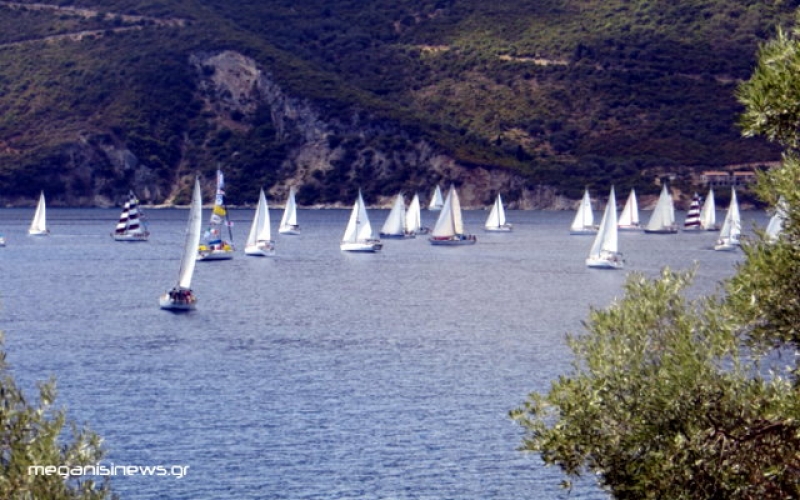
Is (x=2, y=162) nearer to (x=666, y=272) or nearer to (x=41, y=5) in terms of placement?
(x=41, y=5)

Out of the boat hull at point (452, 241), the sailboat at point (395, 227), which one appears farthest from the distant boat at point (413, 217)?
the boat hull at point (452, 241)

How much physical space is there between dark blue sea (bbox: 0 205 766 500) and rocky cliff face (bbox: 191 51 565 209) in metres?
63.6

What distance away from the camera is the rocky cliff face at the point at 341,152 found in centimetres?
17112

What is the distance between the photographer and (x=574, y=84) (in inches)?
7357

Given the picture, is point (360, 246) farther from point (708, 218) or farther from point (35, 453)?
point (35, 453)

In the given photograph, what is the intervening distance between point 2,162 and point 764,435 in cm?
15449

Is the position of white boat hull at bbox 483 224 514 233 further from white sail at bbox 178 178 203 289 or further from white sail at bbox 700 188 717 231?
white sail at bbox 178 178 203 289

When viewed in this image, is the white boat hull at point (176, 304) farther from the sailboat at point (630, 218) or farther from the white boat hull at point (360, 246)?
the sailboat at point (630, 218)

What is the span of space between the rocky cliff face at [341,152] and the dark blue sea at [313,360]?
63629 mm

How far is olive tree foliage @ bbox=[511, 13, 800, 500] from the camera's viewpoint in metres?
15.5

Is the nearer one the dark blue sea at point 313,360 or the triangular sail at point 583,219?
the dark blue sea at point 313,360

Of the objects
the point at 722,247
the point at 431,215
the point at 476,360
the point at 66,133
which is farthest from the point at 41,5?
the point at 476,360

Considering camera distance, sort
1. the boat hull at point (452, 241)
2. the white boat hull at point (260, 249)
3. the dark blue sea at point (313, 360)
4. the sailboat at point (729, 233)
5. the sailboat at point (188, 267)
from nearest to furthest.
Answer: the dark blue sea at point (313, 360) → the sailboat at point (188, 267) → the white boat hull at point (260, 249) → the sailboat at point (729, 233) → the boat hull at point (452, 241)

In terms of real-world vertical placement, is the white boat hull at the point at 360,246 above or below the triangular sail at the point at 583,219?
below
